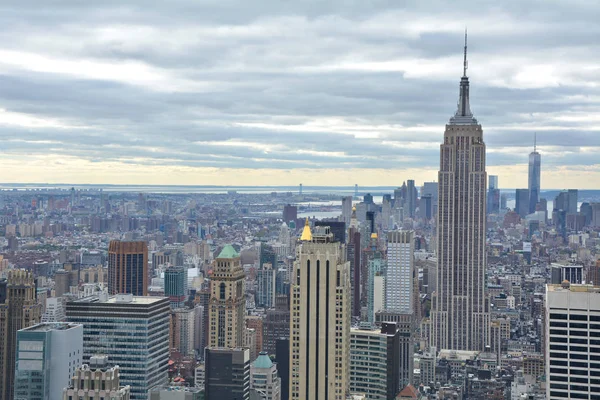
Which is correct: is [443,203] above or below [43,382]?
above

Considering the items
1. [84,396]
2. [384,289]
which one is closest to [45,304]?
[84,396]

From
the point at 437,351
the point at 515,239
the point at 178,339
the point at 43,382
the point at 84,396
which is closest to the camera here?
the point at 84,396

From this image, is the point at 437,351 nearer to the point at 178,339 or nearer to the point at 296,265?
the point at 178,339

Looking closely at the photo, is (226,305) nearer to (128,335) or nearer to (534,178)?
(128,335)

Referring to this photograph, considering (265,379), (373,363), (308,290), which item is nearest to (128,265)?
(265,379)

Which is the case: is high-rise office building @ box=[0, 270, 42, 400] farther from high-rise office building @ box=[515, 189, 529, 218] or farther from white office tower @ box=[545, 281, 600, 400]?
high-rise office building @ box=[515, 189, 529, 218]

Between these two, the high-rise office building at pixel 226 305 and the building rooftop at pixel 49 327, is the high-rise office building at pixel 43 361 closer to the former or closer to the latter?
the building rooftop at pixel 49 327
